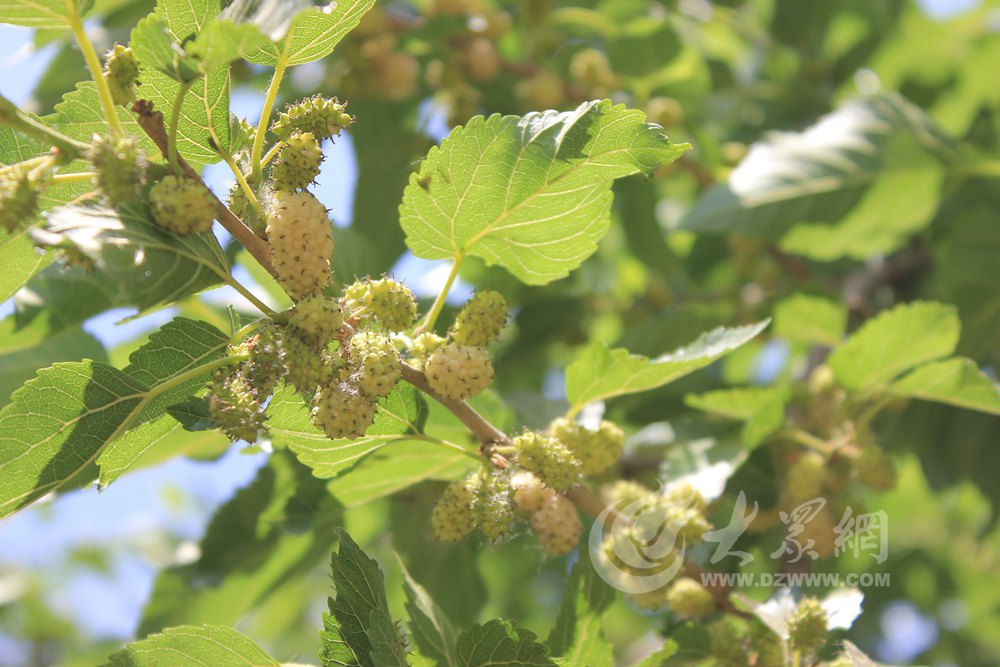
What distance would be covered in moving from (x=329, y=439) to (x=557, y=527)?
1.19ft

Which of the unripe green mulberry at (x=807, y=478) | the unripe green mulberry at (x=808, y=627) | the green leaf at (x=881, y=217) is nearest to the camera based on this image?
the unripe green mulberry at (x=808, y=627)

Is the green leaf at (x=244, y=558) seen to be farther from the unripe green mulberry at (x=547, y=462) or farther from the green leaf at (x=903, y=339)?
the green leaf at (x=903, y=339)

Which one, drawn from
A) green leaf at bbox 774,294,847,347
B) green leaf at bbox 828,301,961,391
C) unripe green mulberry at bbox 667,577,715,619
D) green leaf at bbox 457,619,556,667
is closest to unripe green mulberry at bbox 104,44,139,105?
green leaf at bbox 457,619,556,667

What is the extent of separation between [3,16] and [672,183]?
236 centimetres

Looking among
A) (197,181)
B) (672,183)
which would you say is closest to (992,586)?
(672,183)

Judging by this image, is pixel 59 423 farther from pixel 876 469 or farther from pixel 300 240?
pixel 876 469

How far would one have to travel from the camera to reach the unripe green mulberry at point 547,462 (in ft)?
3.83

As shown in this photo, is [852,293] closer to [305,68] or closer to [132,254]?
[305,68]

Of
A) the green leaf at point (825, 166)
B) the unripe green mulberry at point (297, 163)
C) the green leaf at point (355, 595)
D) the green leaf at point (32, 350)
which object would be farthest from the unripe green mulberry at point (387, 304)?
the green leaf at point (825, 166)

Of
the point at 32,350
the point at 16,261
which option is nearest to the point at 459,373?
the point at 16,261

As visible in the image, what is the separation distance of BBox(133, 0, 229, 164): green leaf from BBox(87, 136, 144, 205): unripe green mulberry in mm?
117

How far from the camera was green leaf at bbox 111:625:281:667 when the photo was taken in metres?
1.16

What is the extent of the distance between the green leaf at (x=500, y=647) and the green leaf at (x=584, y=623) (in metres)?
0.17

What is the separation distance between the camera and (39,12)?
1033 mm
